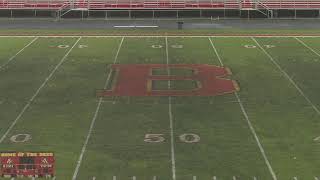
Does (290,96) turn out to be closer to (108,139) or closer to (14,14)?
(108,139)

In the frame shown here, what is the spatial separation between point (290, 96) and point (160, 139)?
6.08 meters

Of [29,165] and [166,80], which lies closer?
[29,165]

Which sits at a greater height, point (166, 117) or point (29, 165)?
point (29, 165)

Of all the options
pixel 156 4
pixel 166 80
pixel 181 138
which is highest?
pixel 156 4

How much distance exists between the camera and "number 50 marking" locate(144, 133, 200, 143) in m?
15.5

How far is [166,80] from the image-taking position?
22.2 meters

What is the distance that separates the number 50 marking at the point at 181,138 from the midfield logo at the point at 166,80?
4341 mm

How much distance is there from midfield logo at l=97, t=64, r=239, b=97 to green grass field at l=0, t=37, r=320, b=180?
0.36 m

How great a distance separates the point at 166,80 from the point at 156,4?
20.0 meters

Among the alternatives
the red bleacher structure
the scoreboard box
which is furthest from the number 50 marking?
the red bleacher structure

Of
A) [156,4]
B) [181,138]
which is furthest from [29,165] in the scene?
[156,4]

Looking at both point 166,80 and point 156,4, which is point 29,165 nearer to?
point 166,80

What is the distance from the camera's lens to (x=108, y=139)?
15648mm

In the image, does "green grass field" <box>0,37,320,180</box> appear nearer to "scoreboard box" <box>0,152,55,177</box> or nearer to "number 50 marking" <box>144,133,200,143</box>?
"number 50 marking" <box>144,133,200,143</box>
